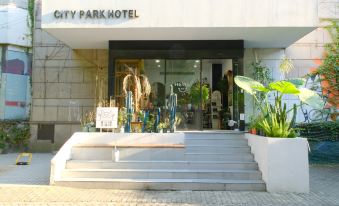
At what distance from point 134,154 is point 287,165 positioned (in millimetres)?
4136

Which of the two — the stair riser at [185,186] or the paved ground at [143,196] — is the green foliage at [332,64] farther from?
the stair riser at [185,186]

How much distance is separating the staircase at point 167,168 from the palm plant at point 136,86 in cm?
211

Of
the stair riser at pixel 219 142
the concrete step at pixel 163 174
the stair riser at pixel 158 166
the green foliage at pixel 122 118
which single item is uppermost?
the green foliage at pixel 122 118

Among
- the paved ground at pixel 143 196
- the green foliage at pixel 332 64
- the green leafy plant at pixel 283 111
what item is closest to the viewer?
the paved ground at pixel 143 196

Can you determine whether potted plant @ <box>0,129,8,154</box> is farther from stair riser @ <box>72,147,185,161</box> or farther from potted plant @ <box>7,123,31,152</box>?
stair riser @ <box>72,147,185,161</box>

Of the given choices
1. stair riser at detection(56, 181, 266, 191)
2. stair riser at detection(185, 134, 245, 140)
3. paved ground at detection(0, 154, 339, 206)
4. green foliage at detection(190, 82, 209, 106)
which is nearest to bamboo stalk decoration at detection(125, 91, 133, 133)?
stair riser at detection(185, 134, 245, 140)

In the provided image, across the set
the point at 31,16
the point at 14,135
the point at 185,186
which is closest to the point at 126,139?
the point at 185,186

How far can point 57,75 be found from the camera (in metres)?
15.0

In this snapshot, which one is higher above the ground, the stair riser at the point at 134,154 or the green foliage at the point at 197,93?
the green foliage at the point at 197,93

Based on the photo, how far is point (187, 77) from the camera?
13586mm

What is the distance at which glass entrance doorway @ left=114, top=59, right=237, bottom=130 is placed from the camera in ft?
43.7

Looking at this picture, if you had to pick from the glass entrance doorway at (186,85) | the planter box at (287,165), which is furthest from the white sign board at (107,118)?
the planter box at (287,165)

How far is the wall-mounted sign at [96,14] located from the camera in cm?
1133

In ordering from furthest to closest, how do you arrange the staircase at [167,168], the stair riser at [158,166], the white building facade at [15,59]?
the white building facade at [15,59] < the stair riser at [158,166] < the staircase at [167,168]
